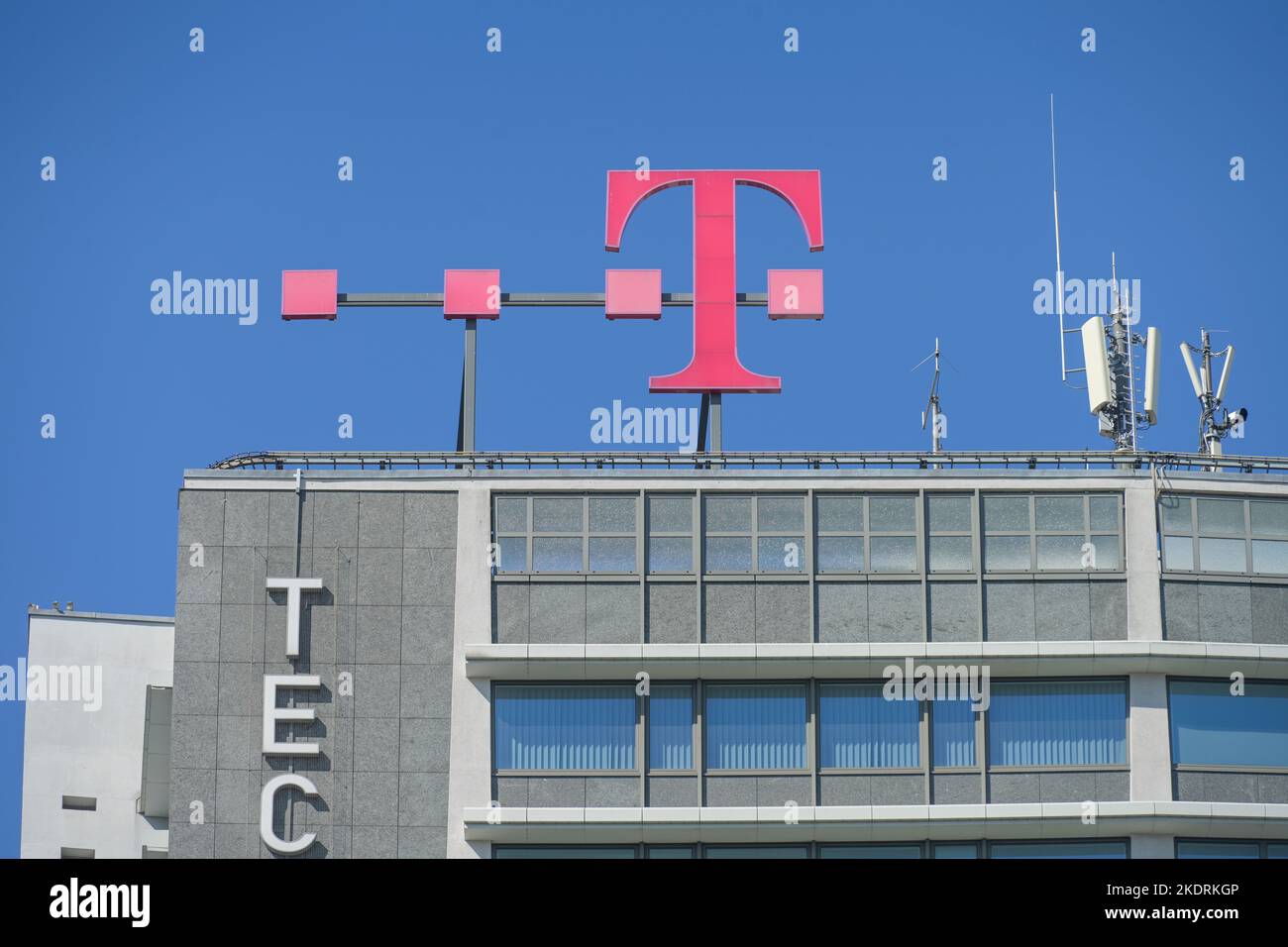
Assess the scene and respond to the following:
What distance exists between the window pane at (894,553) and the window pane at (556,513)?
6664mm

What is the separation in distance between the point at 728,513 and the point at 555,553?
4008mm

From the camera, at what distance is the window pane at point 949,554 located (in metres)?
45.8

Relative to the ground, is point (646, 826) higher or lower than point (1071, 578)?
lower

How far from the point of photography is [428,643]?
148 feet

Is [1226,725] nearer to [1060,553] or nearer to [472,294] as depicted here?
[1060,553]

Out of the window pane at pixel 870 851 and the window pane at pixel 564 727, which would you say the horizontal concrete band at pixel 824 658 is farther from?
the window pane at pixel 870 851

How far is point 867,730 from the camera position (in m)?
45.2

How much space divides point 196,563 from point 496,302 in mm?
9869

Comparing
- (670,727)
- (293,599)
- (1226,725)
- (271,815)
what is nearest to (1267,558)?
(1226,725)

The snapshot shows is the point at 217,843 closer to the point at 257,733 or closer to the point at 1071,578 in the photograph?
the point at 257,733

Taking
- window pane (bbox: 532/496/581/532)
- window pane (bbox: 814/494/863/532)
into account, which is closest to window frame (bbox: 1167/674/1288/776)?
window pane (bbox: 814/494/863/532)

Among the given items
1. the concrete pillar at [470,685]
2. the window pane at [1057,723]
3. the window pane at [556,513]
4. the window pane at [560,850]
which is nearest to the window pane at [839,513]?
the window pane at [1057,723]

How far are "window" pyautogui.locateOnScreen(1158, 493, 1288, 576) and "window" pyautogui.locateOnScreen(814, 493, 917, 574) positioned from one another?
228 inches
